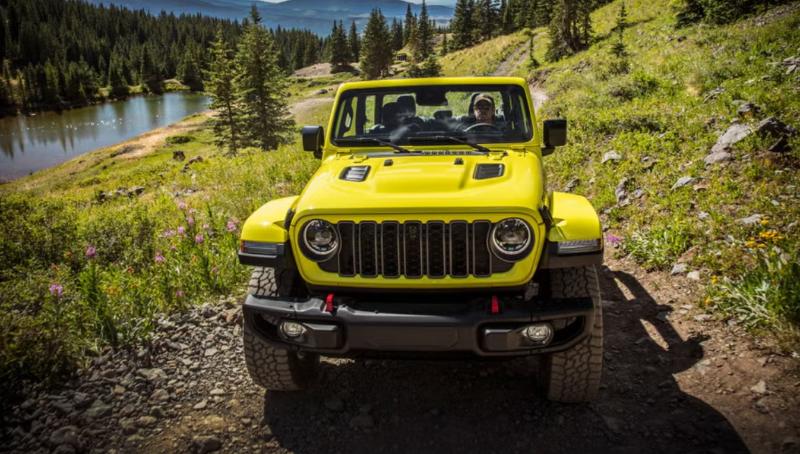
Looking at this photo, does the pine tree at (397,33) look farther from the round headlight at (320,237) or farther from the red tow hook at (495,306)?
the red tow hook at (495,306)

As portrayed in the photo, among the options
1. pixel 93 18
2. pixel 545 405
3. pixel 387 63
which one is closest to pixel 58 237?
pixel 545 405

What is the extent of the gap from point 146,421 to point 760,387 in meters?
4.09

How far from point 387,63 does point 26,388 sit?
7137cm

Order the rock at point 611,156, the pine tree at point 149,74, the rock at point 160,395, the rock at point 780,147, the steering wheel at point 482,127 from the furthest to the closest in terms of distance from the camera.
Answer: the pine tree at point 149,74 → the rock at point 611,156 → the rock at point 780,147 → the steering wheel at point 482,127 → the rock at point 160,395

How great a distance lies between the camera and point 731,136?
7.09 meters

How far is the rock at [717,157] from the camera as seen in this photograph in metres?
6.77

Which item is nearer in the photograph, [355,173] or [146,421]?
[146,421]

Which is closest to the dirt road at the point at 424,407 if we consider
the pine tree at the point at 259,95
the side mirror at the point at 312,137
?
the side mirror at the point at 312,137

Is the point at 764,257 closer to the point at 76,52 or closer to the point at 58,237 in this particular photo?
the point at 58,237

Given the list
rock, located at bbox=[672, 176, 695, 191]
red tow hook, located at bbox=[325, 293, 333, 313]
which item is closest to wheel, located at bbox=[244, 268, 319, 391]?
red tow hook, located at bbox=[325, 293, 333, 313]

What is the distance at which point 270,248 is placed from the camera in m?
3.27

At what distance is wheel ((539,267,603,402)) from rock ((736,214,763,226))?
3015mm

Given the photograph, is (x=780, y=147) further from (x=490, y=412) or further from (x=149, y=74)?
(x=149, y=74)

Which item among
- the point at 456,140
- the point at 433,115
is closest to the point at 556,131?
the point at 456,140
